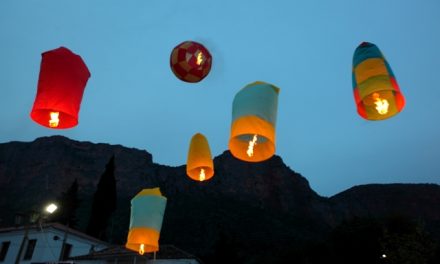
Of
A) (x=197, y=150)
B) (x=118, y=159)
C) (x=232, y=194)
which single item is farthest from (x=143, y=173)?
(x=197, y=150)

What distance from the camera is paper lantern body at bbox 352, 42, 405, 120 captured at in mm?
4949

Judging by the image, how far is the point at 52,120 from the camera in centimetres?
577

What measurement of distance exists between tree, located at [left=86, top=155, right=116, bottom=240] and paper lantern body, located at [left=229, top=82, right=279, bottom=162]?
37826 millimetres

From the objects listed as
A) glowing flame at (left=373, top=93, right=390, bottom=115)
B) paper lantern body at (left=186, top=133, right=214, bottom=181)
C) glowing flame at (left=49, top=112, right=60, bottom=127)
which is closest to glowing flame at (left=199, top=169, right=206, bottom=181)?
paper lantern body at (left=186, top=133, right=214, bottom=181)

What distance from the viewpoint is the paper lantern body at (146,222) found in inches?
313

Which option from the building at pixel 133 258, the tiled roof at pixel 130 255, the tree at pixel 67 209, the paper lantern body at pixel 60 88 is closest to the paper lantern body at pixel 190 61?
the paper lantern body at pixel 60 88

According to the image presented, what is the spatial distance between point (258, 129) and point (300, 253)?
40.4 m

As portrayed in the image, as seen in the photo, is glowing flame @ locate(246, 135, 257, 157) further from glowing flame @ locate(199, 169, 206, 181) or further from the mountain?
the mountain

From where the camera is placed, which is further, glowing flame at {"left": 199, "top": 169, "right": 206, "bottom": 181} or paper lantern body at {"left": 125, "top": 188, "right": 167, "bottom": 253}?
paper lantern body at {"left": 125, "top": 188, "right": 167, "bottom": 253}

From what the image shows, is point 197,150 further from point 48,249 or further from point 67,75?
point 48,249

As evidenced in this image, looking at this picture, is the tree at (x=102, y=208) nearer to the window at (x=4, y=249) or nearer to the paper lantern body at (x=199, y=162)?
the window at (x=4, y=249)

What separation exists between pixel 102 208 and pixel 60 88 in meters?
38.9

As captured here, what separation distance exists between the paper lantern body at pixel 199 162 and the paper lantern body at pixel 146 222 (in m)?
1.14

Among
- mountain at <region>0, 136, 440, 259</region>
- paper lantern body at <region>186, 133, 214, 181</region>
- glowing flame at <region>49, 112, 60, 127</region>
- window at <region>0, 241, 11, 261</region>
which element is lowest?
glowing flame at <region>49, 112, 60, 127</region>
